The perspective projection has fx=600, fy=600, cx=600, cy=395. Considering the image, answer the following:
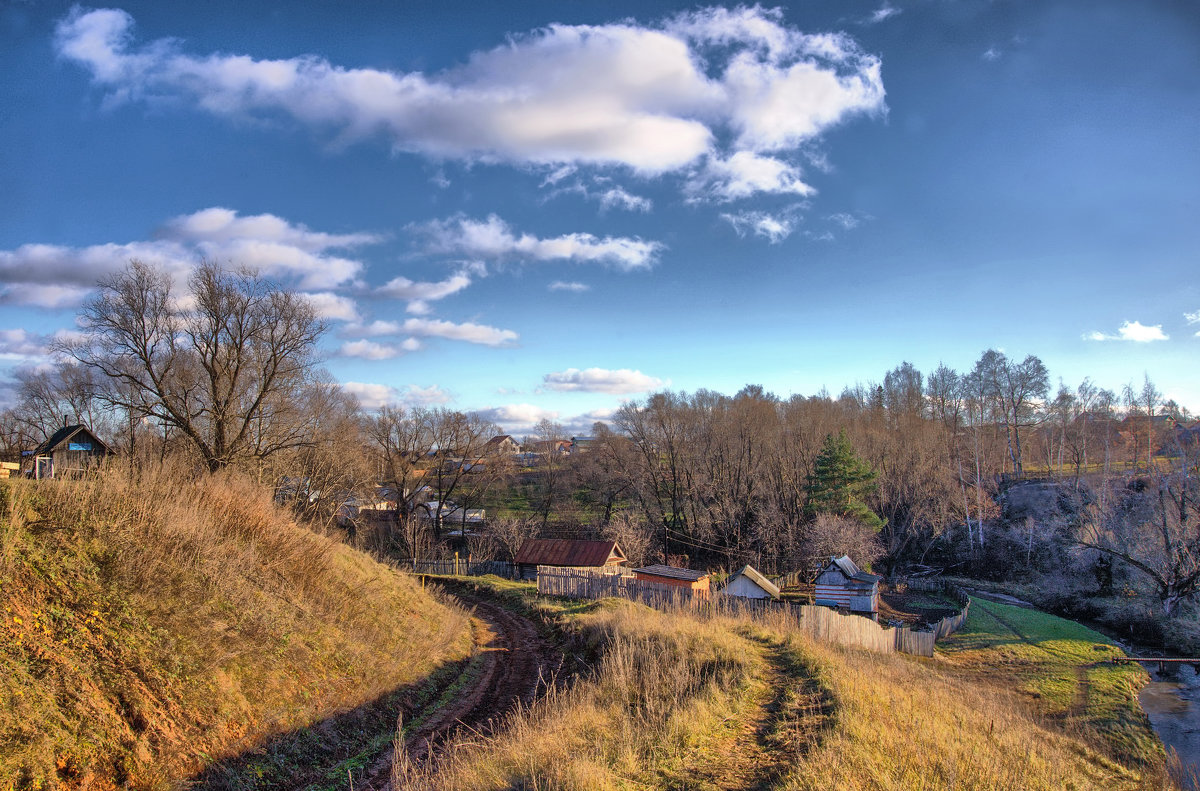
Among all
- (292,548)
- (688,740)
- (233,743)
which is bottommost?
(233,743)

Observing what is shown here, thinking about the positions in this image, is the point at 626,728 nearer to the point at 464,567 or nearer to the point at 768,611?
the point at 768,611

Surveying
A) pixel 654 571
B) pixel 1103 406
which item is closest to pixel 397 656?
pixel 654 571

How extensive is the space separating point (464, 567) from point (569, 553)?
24.2ft

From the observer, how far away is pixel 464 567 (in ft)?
123

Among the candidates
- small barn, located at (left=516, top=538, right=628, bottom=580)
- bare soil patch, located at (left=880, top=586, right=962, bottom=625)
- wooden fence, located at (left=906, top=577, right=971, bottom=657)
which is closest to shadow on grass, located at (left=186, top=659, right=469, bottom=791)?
wooden fence, located at (left=906, top=577, right=971, bottom=657)

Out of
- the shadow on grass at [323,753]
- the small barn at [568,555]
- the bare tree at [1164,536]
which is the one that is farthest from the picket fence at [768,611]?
the bare tree at [1164,536]

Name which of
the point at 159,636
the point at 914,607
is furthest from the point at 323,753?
the point at 914,607

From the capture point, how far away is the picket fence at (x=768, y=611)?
54.3 ft

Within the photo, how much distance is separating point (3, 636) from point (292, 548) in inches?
262

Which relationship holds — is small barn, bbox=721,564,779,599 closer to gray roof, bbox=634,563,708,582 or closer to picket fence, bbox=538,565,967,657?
gray roof, bbox=634,563,708,582

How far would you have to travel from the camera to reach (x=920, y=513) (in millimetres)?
42969

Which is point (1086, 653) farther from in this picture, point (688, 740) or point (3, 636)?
point (3, 636)

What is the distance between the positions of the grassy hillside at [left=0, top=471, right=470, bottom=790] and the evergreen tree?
104 ft

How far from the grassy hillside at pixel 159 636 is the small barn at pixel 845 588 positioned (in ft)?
70.2
